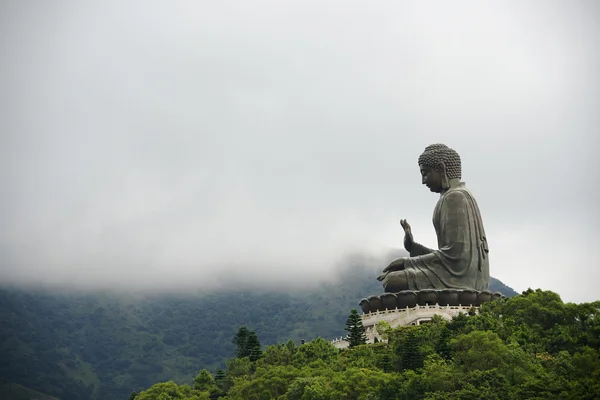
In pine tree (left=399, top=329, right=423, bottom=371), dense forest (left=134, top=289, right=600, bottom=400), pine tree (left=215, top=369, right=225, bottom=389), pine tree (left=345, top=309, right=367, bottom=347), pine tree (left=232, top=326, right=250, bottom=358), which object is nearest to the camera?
dense forest (left=134, top=289, right=600, bottom=400)

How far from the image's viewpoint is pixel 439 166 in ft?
151

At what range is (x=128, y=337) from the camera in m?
79.2

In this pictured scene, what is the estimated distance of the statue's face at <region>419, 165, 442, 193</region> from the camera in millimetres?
46062

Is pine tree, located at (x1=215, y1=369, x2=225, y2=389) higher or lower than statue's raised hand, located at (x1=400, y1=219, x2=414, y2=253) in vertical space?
lower

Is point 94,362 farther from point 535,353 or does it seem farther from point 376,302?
point 535,353

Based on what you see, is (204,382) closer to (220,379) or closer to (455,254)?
(220,379)

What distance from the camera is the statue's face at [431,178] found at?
46.1 m

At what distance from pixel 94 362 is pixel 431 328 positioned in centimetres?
4147

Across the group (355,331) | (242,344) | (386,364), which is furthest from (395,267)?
(386,364)

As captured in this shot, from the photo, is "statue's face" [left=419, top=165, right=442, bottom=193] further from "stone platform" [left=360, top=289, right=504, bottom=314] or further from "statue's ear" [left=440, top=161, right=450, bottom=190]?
"stone platform" [left=360, top=289, right=504, bottom=314]

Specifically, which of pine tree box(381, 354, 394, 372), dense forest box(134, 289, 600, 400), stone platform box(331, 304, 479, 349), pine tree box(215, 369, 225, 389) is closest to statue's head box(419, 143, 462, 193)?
stone platform box(331, 304, 479, 349)

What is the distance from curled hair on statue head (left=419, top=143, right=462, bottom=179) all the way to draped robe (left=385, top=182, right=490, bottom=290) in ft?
2.83

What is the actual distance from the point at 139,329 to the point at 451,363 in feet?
160

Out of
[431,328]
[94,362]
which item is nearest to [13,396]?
[94,362]
